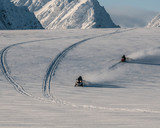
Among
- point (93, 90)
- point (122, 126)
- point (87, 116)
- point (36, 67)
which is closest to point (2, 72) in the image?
point (36, 67)

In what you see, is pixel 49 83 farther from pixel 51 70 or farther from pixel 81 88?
pixel 51 70

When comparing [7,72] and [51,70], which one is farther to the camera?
[51,70]

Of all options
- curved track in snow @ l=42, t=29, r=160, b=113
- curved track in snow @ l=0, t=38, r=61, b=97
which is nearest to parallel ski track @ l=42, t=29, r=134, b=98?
curved track in snow @ l=42, t=29, r=160, b=113

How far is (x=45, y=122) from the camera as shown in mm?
11242

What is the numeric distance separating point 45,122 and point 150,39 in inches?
1749

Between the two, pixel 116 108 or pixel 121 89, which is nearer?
pixel 116 108

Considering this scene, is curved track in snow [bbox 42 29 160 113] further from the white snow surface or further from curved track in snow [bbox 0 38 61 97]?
curved track in snow [bbox 0 38 61 97]

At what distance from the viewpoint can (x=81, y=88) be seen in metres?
25.6

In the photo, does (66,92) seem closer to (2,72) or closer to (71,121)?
(2,72)

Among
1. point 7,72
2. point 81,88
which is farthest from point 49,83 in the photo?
point 7,72

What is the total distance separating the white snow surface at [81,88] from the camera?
12227 millimetres

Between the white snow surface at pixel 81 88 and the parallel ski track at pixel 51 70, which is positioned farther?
the parallel ski track at pixel 51 70

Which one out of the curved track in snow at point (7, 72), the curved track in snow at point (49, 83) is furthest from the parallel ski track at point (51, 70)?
the curved track in snow at point (7, 72)

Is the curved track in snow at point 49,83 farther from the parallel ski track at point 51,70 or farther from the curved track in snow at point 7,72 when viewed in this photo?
the curved track in snow at point 7,72
